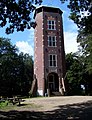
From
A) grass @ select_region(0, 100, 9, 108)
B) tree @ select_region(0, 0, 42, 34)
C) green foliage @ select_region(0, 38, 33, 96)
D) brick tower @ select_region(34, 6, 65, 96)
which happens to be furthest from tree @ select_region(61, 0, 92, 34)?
green foliage @ select_region(0, 38, 33, 96)

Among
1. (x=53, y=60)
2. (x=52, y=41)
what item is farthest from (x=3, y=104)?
(x=52, y=41)

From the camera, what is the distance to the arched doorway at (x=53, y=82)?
46281 millimetres

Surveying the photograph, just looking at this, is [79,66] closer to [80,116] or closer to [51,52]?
[51,52]

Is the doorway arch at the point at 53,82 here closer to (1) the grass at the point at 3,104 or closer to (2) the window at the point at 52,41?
(2) the window at the point at 52,41

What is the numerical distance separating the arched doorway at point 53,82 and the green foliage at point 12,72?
1250 cm

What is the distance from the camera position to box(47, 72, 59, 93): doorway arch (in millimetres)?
46281

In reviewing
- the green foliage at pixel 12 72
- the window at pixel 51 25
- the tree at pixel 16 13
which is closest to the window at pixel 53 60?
the window at pixel 51 25

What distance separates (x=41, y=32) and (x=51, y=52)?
4082 mm

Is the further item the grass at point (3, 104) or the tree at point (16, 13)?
the grass at point (3, 104)

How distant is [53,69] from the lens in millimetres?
46188

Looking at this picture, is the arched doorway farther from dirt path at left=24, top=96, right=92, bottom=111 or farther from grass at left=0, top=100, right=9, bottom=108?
grass at left=0, top=100, right=9, bottom=108

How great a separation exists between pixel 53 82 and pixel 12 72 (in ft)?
57.7

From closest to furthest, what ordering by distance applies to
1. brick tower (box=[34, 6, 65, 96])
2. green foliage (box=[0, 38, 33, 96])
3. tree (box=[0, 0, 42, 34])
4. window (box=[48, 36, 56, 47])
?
tree (box=[0, 0, 42, 34])
brick tower (box=[34, 6, 65, 96])
window (box=[48, 36, 56, 47])
green foliage (box=[0, 38, 33, 96])

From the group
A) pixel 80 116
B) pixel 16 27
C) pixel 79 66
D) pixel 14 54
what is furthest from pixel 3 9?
pixel 14 54
